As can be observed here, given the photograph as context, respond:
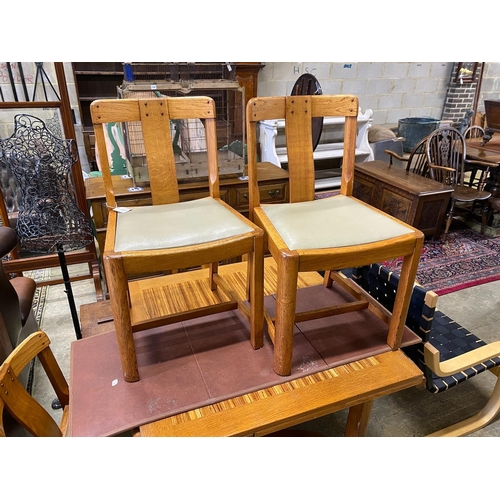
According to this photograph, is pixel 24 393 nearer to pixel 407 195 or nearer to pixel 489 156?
pixel 407 195

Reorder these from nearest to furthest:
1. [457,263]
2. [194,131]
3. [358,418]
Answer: [358,418], [194,131], [457,263]

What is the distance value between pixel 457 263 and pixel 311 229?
224 centimetres

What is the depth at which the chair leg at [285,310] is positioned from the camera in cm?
110

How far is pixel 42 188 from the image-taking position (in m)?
1.68

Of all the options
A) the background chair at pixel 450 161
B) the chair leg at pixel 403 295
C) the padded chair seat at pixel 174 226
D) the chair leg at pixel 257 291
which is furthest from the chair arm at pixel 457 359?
the background chair at pixel 450 161

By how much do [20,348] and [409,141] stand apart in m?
5.45

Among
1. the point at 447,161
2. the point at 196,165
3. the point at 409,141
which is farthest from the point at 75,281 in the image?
the point at 409,141

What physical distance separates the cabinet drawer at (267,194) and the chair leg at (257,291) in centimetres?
121

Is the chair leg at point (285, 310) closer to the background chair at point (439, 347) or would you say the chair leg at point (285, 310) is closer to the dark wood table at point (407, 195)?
the background chair at point (439, 347)

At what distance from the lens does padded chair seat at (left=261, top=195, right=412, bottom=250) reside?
1164 millimetres

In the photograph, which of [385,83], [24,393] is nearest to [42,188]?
[24,393]

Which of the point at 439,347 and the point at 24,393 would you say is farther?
the point at 439,347

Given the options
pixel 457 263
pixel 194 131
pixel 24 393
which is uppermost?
pixel 194 131

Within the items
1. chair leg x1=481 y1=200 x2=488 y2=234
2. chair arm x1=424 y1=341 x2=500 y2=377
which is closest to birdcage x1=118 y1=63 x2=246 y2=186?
chair arm x1=424 y1=341 x2=500 y2=377
